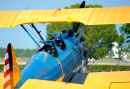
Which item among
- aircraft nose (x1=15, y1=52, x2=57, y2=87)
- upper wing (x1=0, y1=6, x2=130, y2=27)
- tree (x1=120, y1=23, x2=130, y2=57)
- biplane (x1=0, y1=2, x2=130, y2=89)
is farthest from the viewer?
tree (x1=120, y1=23, x2=130, y2=57)

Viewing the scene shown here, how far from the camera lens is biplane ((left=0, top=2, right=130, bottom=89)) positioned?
11.6 ft

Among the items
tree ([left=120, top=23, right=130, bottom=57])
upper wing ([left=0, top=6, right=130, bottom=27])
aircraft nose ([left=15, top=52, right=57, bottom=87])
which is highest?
upper wing ([left=0, top=6, right=130, bottom=27])

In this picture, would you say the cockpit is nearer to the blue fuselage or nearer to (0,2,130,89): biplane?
(0,2,130,89): biplane

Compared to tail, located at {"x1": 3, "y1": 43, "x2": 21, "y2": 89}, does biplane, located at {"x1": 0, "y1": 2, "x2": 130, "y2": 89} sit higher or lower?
lower

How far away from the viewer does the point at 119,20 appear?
569 cm

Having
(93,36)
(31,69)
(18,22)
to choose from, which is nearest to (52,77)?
(31,69)

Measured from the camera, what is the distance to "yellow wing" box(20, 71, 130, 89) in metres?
3.44

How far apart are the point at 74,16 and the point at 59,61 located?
4.88ft

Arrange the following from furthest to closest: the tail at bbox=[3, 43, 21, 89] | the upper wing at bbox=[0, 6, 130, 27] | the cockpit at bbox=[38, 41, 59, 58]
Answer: the cockpit at bbox=[38, 41, 59, 58] < the upper wing at bbox=[0, 6, 130, 27] < the tail at bbox=[3, 43, 21, 89]

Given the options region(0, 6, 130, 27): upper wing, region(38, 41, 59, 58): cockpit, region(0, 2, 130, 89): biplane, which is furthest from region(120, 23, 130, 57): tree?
region(38, 41, 59, 58): cockpit

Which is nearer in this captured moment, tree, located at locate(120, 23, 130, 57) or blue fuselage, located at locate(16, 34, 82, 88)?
blue fuselage, located at locate(16, 34, 82, 88)

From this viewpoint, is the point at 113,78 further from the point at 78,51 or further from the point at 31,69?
the point at 78,51

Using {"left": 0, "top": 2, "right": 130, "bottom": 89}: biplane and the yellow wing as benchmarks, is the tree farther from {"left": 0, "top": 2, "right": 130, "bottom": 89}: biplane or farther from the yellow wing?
the yellow wing

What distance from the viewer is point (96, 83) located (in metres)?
4.46
